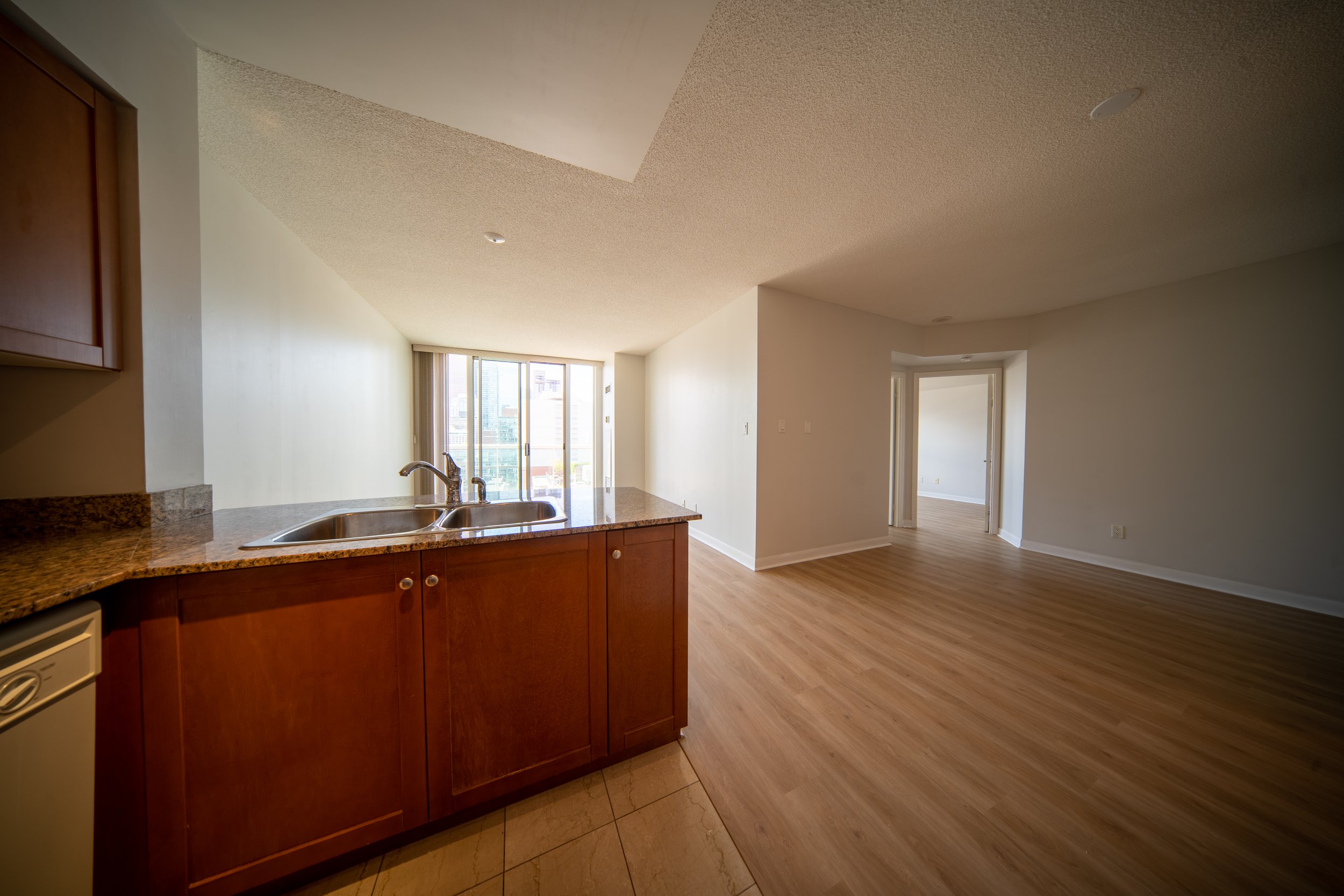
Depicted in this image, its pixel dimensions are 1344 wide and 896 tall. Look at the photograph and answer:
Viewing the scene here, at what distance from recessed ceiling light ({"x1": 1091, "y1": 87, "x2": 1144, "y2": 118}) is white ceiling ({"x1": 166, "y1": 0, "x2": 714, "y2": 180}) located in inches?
62.1

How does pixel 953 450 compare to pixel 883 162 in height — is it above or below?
below

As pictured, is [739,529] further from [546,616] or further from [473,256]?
[473,256]

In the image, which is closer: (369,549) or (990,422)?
(369,549)

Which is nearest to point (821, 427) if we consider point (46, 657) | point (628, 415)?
point (628, 415)

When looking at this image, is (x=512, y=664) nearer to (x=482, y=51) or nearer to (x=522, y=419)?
(x=482, y=51)

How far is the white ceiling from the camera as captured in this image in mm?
1090

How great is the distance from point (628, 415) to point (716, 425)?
2.04 meters

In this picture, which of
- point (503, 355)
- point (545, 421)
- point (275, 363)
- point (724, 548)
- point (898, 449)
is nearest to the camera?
point (275, 363)

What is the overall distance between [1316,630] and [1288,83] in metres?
3.07

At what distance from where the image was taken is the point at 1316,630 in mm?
2225

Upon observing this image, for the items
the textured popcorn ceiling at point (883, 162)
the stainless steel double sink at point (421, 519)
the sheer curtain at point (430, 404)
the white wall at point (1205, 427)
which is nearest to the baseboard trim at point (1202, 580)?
the white wall at point (1205, 427)

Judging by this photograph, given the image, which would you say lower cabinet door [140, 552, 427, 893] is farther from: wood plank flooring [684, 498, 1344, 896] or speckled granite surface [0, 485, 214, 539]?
wood plank flooring [684, 498, 1344, 896]

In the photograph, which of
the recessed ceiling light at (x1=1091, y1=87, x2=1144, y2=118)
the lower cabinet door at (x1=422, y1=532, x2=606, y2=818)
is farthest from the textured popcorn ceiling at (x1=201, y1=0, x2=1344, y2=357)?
the lower cabinet door at (x1=422, y1=532, x2=606, y2=818)

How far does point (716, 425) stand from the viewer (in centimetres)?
372
